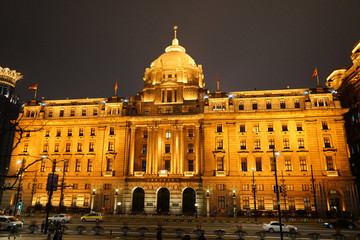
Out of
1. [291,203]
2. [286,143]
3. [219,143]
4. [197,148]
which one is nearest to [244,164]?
[219,143]

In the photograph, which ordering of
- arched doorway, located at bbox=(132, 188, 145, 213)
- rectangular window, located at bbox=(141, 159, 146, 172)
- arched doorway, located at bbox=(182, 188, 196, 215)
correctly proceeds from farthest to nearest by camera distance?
1. rectangular window, located at bbox=(141, 159, 146, 172)
2. arched doorway, located at bbox=(132, 188, 145, 213)
3. arched doorway, located at bbox=(182, 188, 196, 215)

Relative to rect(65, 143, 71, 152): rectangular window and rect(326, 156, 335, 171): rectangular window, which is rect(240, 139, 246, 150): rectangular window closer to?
rect(326, 156, 335, 171): rectangular window

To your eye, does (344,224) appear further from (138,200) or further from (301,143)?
(138,200)

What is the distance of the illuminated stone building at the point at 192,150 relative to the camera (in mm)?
61250

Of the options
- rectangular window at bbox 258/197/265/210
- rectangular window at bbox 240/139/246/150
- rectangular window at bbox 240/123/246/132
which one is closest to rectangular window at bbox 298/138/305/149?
rectangular window at bbox 240/139/246/150

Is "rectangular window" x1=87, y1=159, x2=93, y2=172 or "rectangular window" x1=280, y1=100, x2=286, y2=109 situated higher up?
"rectangular window" x1=280, y1=100, x2=286, y2=109

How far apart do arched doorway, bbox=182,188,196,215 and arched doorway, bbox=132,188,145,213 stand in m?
9.73

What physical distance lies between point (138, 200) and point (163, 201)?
19.4 ft

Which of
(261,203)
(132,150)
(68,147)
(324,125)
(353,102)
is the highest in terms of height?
(353,102)

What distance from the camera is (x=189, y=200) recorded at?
6456 centimetres

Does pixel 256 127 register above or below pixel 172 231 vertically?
above

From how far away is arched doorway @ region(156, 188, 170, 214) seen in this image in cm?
6462

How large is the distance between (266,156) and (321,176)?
38.8ft

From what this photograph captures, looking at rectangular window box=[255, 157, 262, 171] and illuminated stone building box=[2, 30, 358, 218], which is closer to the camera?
illuminated stone building box=[2, 30, 358, 218]
